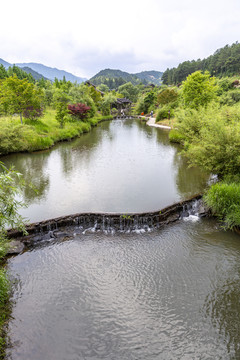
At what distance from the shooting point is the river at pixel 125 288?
5926 mm

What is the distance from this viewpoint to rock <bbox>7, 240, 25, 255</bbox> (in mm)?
9250

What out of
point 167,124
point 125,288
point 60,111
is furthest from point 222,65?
point 125,288

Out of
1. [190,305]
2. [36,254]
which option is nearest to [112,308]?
[190,305]

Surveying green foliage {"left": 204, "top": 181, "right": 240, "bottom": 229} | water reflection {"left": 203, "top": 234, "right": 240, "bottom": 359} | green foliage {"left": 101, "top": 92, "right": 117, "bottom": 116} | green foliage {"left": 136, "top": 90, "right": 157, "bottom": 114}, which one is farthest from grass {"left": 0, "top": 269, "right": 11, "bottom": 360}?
green foliage {"left": 136, "top": 90, "right": 157, "bottom": 114}

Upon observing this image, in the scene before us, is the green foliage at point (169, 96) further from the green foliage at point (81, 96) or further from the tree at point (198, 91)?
the tree at point (198, 91)

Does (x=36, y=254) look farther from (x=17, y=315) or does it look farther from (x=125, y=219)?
(x=125, y=219)

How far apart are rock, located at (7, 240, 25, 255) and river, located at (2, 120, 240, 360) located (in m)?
0.29

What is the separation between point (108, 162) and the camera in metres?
20.4

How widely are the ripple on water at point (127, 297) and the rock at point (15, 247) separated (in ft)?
1.10

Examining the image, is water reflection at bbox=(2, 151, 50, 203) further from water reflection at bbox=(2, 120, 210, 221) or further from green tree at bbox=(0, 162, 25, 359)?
green tree at bbox=(0, 162, 25, 359)

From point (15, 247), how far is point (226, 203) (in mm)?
10409

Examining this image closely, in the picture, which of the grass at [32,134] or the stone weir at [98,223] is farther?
the grass at [32,134]

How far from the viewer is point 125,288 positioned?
7.67 meters

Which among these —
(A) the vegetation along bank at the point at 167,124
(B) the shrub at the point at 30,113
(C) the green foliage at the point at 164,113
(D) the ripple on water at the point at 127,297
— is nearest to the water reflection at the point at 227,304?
(D) the ripple on water at the point at 127,297
